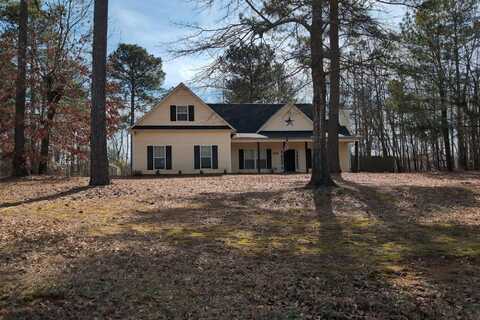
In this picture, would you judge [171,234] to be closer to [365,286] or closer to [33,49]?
[365,286]

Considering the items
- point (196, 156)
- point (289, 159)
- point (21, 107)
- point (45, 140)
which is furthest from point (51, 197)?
point (289, 159)

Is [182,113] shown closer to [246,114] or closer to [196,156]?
[196,156]

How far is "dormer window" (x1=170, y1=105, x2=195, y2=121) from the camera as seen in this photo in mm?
27516

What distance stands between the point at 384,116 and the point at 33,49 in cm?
2925

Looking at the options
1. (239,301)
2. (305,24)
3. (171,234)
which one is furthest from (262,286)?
(305,24)

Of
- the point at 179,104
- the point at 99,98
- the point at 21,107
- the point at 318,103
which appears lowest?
the point at 318,103

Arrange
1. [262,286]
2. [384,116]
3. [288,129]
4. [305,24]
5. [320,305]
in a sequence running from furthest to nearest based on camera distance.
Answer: [384,116] → [288,129] → [305,24] → [262,286] → [320,305]

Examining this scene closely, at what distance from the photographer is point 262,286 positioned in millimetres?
4641

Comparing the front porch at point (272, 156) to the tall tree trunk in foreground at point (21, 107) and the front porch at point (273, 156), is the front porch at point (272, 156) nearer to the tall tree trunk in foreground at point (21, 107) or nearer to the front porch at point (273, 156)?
the front porch at point (273, 156)

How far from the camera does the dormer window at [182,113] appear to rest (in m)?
27.5

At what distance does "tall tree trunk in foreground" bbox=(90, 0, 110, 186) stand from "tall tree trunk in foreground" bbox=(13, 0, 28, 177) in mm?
6667

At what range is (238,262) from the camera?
215 inches

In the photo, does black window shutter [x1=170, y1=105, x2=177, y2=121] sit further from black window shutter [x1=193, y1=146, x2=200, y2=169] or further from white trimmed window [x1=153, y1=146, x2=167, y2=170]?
black window shutter [x1=193, y1=146, x2=200, y2=169]

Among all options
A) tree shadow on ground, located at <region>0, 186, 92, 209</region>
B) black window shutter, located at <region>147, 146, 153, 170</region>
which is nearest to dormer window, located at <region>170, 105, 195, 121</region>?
black window shutter, located at <region>147, 146, 153, 170</region>
